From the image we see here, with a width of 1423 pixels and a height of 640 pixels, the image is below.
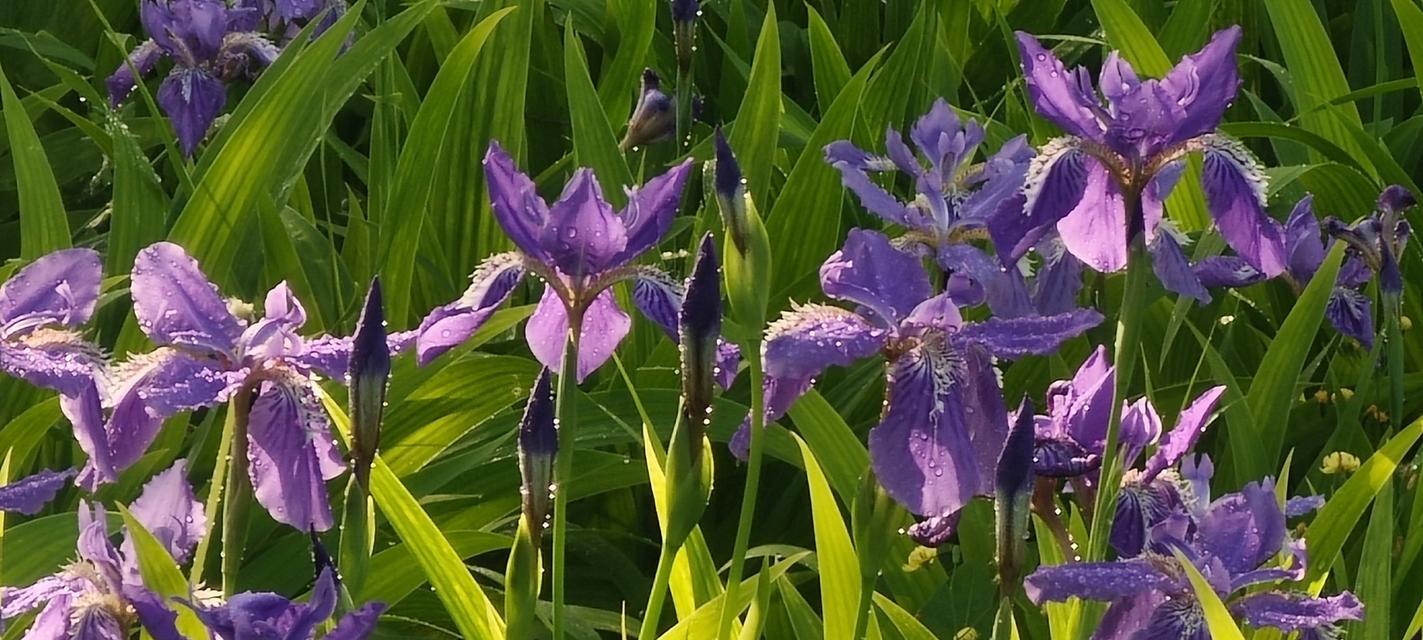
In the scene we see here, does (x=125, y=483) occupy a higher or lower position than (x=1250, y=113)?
lower

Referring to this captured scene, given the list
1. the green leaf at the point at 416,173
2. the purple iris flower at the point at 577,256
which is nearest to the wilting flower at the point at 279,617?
the purple iris flower at the point at 577,256

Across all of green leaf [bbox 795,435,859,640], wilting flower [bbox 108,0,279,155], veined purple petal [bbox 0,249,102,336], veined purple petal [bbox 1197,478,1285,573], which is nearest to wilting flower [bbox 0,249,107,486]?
veined purple petal [bbox 0,249,102,336]

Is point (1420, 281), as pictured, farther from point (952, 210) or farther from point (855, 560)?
point (855, 560)

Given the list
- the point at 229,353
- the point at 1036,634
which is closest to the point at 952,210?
the point at 1036,634

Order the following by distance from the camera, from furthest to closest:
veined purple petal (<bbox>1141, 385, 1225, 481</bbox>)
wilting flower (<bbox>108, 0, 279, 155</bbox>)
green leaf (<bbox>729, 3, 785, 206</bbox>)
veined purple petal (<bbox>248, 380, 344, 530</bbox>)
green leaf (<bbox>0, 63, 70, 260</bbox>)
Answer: wilting flower (<bbox>108, 0, 279, 155</bbox>), green leaf (<bbox>729, 3, 785, 206</bbox>), green leaf (<bbox>0, 63, 70, 260</bbox>), veined purple petal (<bbox>1141, 385, 1225, 481</bbox>), veined purple petal (<bbox>248, 380, 344, 530</bbox>)

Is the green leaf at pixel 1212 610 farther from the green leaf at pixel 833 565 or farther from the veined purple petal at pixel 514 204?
the veined purple petal at pixel 514 204

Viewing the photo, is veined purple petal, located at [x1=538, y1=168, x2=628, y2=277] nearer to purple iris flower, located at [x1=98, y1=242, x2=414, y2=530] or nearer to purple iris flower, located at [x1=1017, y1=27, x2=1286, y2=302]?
purple iris flower, located at [x1=98, y1=242, x2=414, y2=530]
